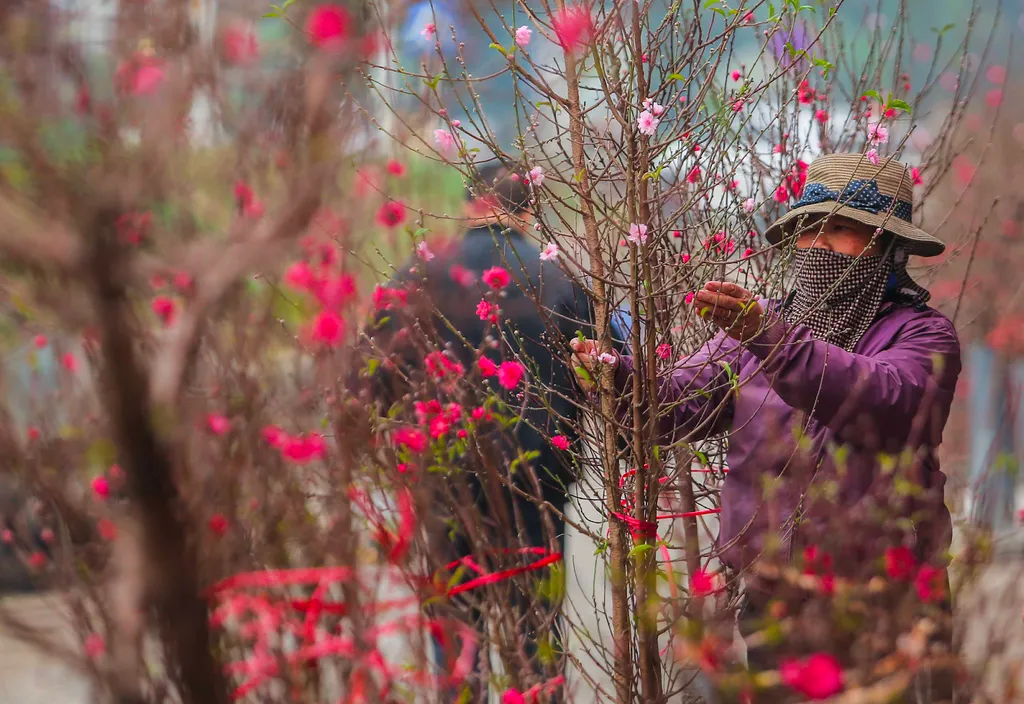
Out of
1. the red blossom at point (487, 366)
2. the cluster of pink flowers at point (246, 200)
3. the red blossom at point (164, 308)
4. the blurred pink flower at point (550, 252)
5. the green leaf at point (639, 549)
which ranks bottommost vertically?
the green leaf at point (639, 549)

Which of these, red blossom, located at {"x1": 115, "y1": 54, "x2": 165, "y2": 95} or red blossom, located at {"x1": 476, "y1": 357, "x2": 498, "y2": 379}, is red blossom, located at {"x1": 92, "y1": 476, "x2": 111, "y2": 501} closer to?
red blossom, located at {"x1": 115, "y1": 54, "x2": 165, "y2": 95}

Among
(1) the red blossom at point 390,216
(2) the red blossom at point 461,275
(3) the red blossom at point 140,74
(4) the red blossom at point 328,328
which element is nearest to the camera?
(3) the red blossom at point 140,74

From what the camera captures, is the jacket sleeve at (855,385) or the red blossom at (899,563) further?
the jacket sleeve at (855,385)

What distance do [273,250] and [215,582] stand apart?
0.43 m

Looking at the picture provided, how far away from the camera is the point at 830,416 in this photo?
89.0 inches

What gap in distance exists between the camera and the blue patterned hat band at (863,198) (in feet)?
8.04

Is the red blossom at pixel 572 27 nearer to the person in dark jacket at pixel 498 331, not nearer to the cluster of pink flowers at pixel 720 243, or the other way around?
the cluster of pink flowers at pixel 720 243

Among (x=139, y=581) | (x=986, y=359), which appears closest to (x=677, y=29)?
(x=139, y=581)

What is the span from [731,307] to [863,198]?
2.18 ft

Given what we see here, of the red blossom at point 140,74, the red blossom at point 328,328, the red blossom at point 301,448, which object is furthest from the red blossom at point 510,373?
the red blossom at point 140,74

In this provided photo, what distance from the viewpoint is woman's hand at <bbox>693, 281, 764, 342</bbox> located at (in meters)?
2.05

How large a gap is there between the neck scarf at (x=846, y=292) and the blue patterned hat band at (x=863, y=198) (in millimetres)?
115

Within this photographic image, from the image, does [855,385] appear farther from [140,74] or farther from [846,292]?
[140,74]

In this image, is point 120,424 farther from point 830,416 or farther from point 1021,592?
point 830,416
